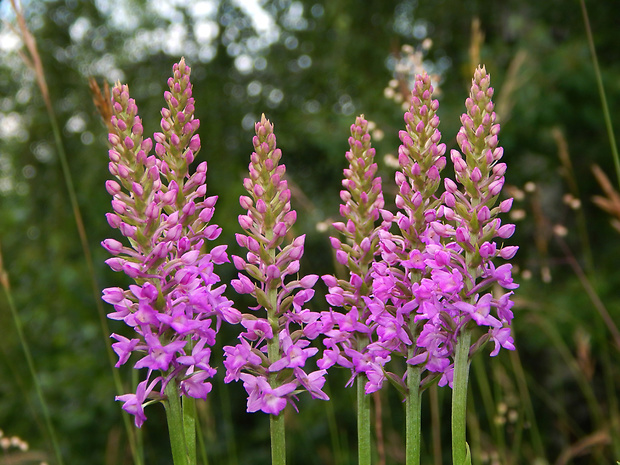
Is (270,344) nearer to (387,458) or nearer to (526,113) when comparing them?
(387,458)

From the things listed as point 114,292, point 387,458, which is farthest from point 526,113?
point 114,292

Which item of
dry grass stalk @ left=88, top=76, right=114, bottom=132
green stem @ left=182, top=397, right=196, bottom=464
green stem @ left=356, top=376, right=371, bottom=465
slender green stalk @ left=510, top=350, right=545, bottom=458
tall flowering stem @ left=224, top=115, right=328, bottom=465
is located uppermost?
dry grass stalk @ left=88, top=76, right=114, bottom=132

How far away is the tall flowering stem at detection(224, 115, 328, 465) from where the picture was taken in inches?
55.3

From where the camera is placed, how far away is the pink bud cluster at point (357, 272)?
Result: 59.7 inches

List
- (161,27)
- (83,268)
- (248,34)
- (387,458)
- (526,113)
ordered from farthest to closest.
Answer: (161,27), (248,34), (83,268), (526,113), (387,458)

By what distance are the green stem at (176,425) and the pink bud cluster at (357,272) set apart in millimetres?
363

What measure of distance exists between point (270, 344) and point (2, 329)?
281 inches

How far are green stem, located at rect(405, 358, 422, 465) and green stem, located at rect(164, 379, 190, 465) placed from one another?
492 mm

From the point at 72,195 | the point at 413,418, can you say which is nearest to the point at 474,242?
the point at 413,418

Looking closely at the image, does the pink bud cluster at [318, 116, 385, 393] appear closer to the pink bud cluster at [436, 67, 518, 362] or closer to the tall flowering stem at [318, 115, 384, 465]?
the tall flowering stem at [318, 115, 384, 465]

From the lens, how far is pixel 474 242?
4.85 ft

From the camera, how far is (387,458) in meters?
6.09

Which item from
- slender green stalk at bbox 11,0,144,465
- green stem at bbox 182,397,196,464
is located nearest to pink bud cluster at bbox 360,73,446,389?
green stem at bbox 182,397,196,464

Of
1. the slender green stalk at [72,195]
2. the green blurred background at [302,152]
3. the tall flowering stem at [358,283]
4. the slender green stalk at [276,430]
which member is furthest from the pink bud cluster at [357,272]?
the green blurred background at [302,152]
